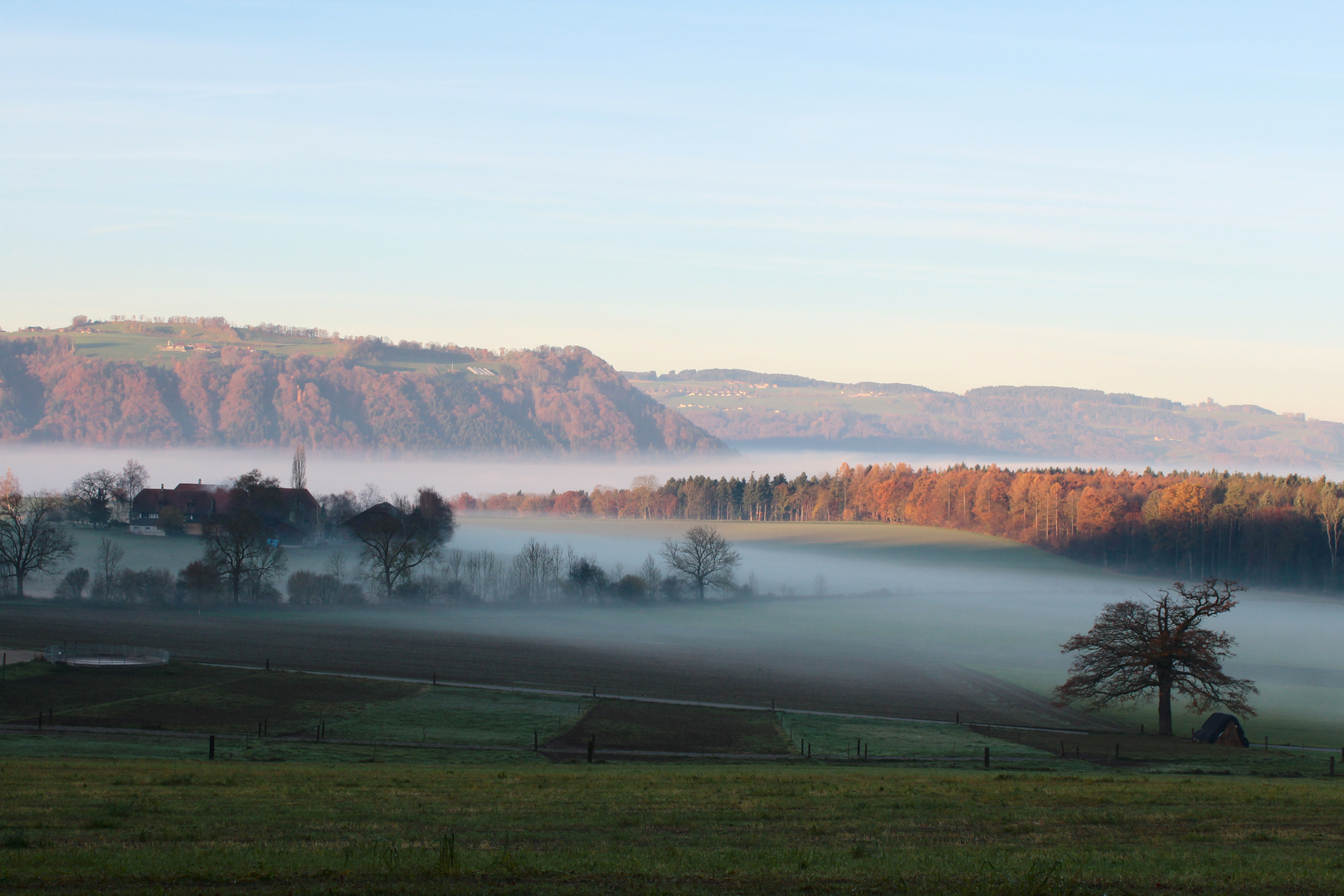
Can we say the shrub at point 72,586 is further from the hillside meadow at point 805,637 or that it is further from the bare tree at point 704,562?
the bare tree at point 704,562

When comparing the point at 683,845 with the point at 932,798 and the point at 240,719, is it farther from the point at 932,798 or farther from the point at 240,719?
the point at 240,719

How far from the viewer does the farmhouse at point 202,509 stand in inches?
5315

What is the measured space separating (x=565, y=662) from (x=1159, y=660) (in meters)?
40.2

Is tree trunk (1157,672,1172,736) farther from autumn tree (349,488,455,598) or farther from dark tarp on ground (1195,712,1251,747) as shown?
autumn tree (349,488,455,598)

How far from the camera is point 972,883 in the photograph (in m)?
13.5

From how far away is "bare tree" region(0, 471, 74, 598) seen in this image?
102 meters

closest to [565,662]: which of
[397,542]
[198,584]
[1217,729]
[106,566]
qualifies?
[1217,729]

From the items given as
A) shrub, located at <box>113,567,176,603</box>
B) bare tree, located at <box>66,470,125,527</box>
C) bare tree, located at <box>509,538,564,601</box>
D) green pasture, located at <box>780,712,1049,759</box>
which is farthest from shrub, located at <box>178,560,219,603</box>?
green pasture, located at <box>780,712,1049,759</box>

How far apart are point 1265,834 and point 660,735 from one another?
31.2 metres

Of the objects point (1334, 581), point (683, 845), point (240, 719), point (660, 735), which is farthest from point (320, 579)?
point (1334, 581)

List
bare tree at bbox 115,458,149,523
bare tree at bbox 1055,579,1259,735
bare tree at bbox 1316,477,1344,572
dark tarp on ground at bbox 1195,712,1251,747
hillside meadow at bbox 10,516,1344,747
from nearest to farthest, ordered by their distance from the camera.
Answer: dark tarp on ground at bbox 1195,712,1251,747
bare tree at bbox 1055,579,1259,735
hillside meadow at bbox 10,516,1344,747
bare tree at bbox 1316,477,1344,572
bare tree at bbox 115,458,149,523

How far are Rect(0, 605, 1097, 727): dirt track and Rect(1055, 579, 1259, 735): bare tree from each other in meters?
2.60

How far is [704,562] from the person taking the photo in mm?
127750

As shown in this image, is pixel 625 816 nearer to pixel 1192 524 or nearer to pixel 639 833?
pixel 639 833
